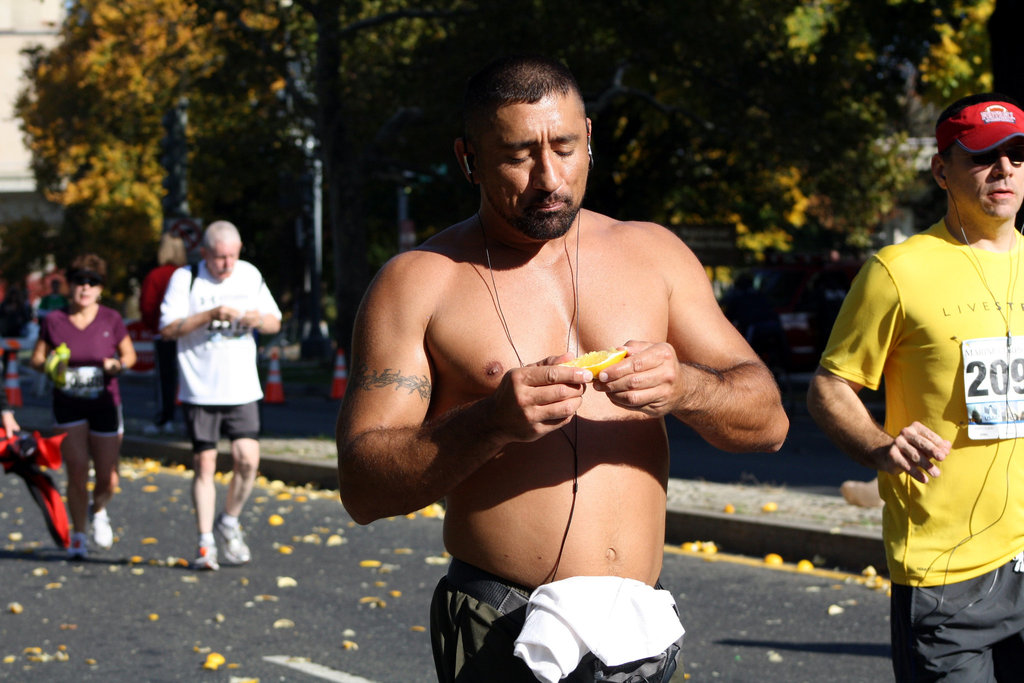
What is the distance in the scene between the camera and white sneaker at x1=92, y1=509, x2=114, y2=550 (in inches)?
340

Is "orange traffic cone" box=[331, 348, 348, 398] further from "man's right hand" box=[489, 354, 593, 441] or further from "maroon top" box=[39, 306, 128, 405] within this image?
"man's right hand" box=[489, 354, 593, 441]

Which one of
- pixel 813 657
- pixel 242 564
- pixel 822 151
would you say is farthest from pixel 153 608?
pixel 822 151

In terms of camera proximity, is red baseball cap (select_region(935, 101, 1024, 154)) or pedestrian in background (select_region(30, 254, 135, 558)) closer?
red baseball cap (select_region(935, 101, 1024, 154))

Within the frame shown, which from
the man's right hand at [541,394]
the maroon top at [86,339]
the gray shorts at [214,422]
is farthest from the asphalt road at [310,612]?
the man's right hand at [541,394]

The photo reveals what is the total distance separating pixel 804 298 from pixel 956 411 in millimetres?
18129

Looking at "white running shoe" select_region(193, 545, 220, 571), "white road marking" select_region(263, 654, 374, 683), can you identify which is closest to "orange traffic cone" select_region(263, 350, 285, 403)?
"white running shoe" select_region(193, 545, 220, 571)

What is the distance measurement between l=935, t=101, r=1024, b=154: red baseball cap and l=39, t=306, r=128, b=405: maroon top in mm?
6509

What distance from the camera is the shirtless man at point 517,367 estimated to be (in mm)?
2510

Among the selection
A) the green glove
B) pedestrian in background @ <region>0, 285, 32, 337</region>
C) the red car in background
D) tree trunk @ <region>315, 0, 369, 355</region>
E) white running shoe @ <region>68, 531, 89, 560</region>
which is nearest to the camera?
white running shoe @ <region>68, 531, 89, 560</region>

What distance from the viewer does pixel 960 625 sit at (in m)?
3.33

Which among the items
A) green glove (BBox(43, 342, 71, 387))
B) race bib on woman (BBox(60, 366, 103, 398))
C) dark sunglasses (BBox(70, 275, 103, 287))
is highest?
dark sunglasses (BBox(70, 275, 103, 287))

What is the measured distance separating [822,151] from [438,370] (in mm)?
21447

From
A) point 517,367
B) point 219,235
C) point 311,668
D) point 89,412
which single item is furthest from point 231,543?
point 517,367

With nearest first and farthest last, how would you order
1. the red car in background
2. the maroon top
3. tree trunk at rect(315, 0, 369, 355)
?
the maroon top
the red car in background
tree trunk at rect(315, 0, 369, 355)
